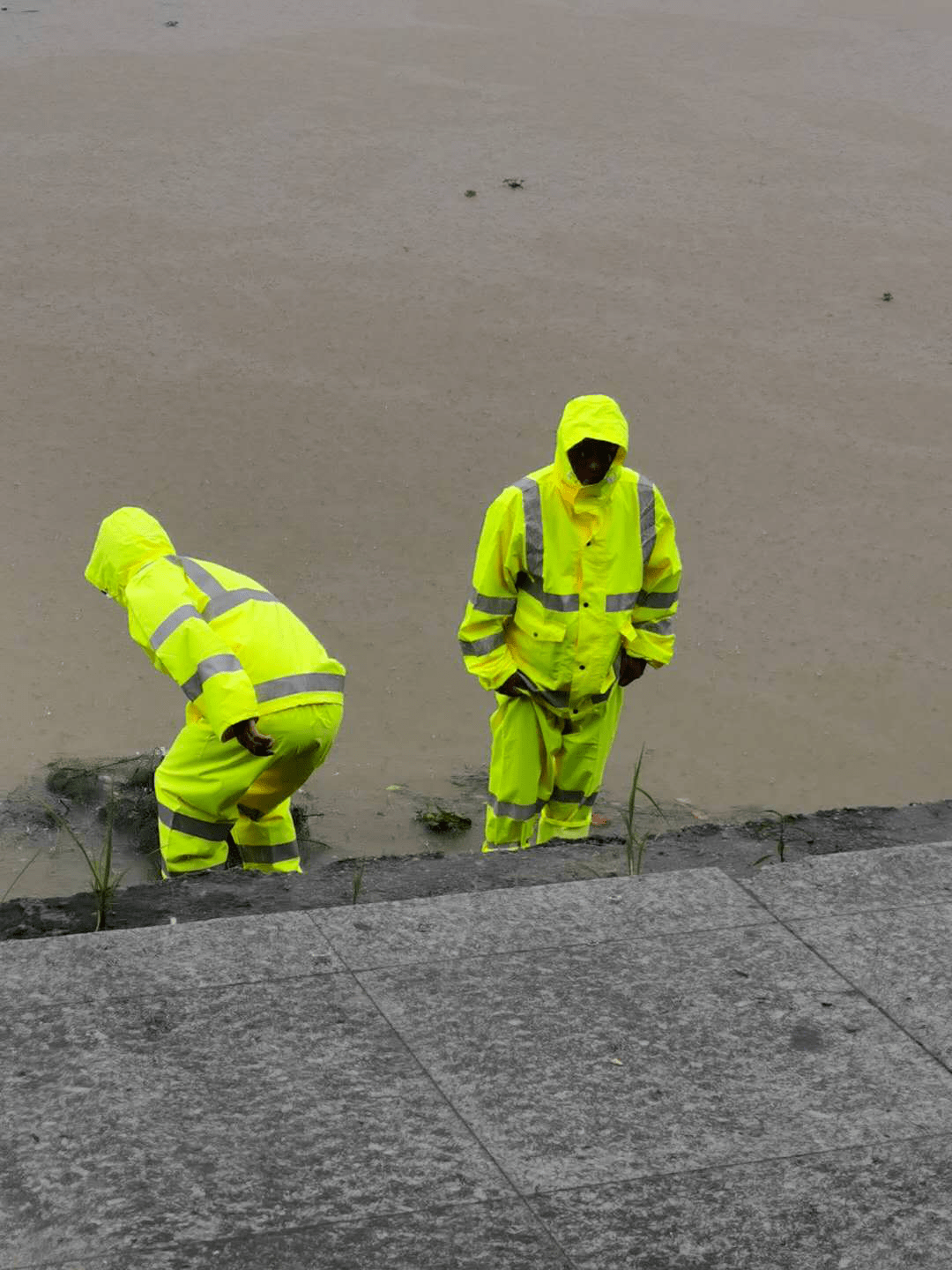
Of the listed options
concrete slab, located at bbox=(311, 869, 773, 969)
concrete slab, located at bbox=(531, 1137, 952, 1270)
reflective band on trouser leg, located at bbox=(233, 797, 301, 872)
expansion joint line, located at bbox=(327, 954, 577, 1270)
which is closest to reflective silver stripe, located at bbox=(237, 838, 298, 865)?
reflective band on trouser leg, located at bbox=(233, 797, 301, 872)

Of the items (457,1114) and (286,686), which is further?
(286,686)

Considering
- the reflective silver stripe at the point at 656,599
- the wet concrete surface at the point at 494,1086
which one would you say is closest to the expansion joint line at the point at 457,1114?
the wet concrete surface at the point at 494,1086

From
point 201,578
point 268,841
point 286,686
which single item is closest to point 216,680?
point 286,686

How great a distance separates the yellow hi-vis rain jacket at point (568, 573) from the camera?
4.55 meters

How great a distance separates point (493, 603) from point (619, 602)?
36cm

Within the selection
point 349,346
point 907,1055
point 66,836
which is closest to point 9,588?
point 66,836

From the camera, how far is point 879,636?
23.0ft

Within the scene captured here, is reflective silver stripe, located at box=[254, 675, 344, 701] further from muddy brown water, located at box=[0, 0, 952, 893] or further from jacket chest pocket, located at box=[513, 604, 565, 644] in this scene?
muddy brown water, located at box=[0, 0, 952, 893]

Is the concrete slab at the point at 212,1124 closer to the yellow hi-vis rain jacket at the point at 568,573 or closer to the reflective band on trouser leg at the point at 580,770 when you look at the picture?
the yellow hi-vis rain jacket at the point at 568,573

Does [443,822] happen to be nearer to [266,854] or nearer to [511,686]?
[266,854]

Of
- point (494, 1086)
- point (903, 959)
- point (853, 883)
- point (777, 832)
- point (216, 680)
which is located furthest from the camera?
point (216, 680)

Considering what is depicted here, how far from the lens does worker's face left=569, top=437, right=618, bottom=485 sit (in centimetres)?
448

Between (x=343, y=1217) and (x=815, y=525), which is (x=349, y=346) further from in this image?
(x=343, y=1217)

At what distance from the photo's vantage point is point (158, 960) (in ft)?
9.05
